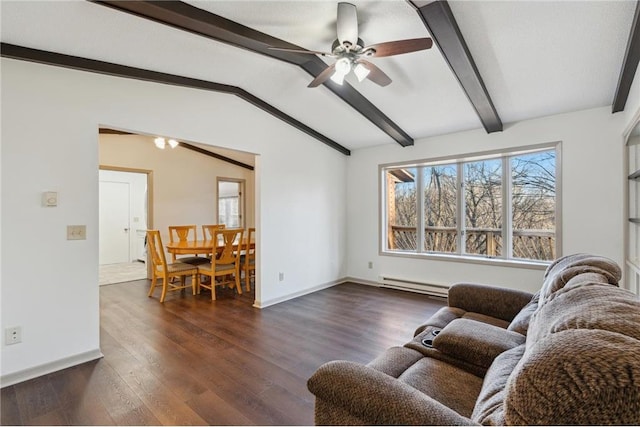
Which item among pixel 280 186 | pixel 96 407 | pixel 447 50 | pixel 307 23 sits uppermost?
pixel 307 23

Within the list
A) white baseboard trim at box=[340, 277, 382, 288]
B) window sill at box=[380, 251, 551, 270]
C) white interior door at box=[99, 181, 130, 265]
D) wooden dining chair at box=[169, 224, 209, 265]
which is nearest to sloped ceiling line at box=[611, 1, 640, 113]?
window sill at box=[380, 251, 551, 270]

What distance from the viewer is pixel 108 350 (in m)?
2.79

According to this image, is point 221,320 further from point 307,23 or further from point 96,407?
point 307,23

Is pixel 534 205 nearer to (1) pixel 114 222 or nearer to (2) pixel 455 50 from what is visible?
(2) pixel 455 50

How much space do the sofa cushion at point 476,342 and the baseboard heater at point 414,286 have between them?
2.85 m

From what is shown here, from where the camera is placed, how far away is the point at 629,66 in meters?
2.54

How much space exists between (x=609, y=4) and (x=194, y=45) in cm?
312

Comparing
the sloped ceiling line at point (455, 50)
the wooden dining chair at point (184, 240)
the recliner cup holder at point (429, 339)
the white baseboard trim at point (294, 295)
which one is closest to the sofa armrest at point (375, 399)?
the recliner cup holder at point (429, 339)

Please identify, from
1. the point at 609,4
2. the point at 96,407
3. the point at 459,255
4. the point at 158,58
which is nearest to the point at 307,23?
the point at 158,58

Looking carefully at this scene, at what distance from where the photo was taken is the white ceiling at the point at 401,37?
213 centimetres

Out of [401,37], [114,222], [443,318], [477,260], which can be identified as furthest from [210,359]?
[114,222]

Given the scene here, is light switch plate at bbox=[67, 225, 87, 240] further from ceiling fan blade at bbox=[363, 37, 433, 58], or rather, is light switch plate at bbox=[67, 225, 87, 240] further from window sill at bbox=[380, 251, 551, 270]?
window sill at bbox=[380, 251, 551, 270]

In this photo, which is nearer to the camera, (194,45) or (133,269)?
(194,45)

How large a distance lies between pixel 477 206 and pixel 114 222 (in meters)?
7.93
